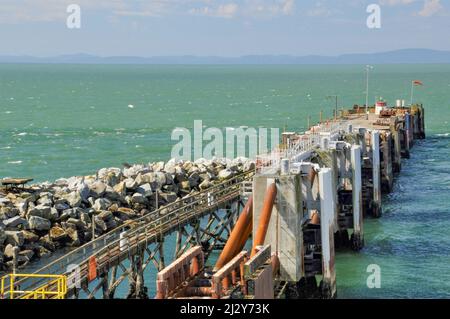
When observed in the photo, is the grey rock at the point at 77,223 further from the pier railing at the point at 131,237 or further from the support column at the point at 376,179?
the support column at the point at 376,179

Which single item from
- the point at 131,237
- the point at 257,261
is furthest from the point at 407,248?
the point at 257,261

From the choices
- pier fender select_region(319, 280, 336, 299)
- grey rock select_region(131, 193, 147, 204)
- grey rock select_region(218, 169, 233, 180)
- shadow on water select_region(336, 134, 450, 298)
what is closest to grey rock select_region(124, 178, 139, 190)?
grey rock select_region(131, 193, 147, 204)

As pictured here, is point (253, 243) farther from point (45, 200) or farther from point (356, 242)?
point (45, 200)

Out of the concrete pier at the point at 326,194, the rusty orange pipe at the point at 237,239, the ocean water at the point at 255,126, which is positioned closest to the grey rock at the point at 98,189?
the ocean water at the point at 255,126

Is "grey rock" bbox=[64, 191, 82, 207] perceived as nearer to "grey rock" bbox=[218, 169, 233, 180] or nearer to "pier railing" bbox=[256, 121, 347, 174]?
"pier railing" bbox=[256, 121, 347, 174]

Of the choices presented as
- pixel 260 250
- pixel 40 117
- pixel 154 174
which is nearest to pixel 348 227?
pixel 154 174
